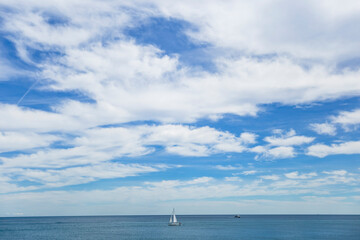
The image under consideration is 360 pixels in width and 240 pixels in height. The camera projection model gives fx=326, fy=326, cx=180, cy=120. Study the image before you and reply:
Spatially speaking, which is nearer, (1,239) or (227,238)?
(227,238)

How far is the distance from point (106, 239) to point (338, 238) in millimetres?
99923

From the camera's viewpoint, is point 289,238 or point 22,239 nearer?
point 289,238

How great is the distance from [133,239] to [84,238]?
79.8ft

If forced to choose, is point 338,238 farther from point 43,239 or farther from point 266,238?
point 43,239

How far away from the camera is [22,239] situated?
484 ft

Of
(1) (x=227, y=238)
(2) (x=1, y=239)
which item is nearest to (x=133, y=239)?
(1) (x=227, y=238)

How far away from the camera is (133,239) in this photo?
140 m

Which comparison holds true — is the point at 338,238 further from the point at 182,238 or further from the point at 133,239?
the point at 133,239

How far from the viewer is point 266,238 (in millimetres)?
137625

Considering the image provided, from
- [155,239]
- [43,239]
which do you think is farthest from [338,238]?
[43,239]

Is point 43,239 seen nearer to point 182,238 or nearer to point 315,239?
point 182,238

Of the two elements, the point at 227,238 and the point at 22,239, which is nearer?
the point at 227,238

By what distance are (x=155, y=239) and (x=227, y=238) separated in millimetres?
30549

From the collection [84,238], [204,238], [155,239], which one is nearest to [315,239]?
[204,238]
